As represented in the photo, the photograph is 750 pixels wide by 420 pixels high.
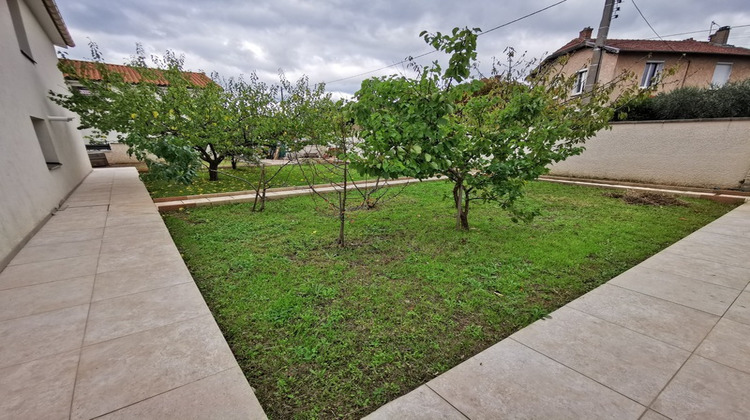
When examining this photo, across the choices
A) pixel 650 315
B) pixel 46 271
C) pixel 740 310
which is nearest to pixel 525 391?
pixel 650 315

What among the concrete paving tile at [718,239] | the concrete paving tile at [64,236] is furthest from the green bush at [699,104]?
the concrete paving tile at [64,236]

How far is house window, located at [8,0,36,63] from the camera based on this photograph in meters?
5.17

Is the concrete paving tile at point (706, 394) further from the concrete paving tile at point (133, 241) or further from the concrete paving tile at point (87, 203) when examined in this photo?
the concrete paving tile at point (87, 203)

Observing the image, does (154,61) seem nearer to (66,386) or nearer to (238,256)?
(238,256)

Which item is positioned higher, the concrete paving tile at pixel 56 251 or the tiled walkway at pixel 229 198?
the concrete paving tile at pixel 56 251

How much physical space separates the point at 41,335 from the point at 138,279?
760mm

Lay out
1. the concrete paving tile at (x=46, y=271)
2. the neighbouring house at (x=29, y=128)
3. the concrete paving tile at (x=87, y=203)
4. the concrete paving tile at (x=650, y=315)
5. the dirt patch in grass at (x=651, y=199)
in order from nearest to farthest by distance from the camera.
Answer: the concrete paving tile at (x=650, y=315)
the concrete paving tile at (x=46, y=271)
the neighbouring house at (x=29, y=128)
the concrete paving tile at (x=87, y=203)
the dirt patch in grass at (x=651, y=199)

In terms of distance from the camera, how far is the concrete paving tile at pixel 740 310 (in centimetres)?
218

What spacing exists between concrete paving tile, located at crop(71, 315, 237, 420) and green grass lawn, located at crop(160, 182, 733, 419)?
0.22 m

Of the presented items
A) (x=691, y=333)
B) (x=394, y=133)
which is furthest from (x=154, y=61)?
(x=691, y=333)

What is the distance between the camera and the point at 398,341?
2059 mm

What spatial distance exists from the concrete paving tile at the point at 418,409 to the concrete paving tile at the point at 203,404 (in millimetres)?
600

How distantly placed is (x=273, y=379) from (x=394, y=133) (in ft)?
7.59

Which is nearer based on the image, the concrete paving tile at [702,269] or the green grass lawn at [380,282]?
the green grass lawn at [380,282]
